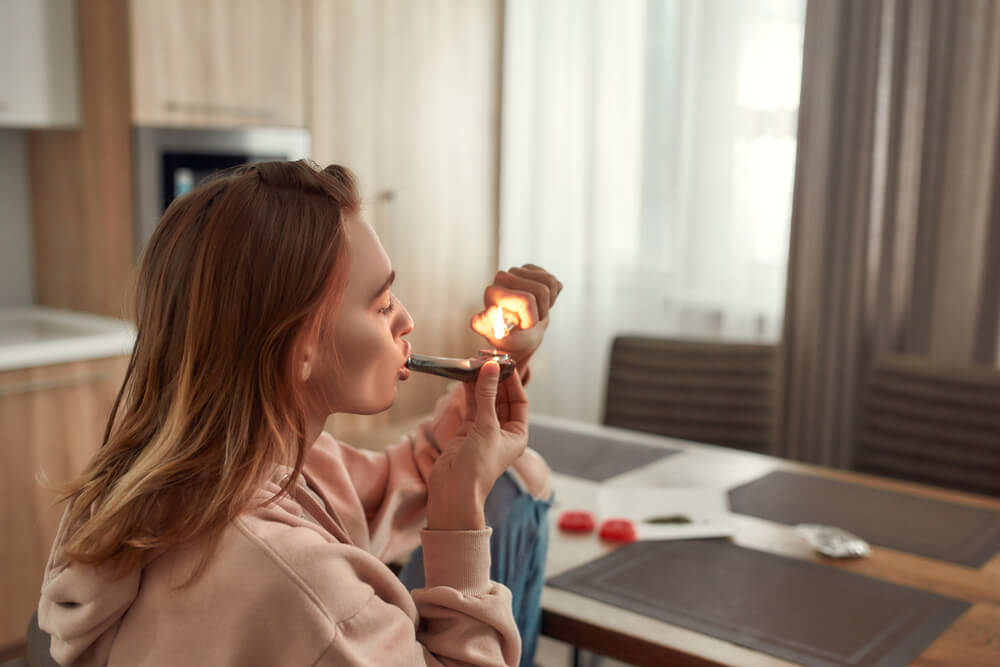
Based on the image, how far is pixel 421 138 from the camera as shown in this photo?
3598 millimetres

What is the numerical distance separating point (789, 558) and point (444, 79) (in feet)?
8.61

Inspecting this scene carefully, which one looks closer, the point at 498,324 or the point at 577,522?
the point at 498,324

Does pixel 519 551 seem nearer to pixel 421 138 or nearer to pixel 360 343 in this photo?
pixel 360 343

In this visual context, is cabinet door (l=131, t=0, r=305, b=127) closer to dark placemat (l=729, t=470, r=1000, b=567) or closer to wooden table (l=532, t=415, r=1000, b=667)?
wooden table (l=532, t=415, r=1000, b=667)

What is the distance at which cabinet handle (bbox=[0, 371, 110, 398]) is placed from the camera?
2.34 meters

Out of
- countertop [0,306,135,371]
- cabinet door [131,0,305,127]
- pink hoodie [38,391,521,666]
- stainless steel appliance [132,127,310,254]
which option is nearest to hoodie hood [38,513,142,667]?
pink hoodie [38,391,521,666]

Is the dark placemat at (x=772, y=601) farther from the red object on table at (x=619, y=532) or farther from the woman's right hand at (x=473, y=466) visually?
the woman's right hand at (x=473, y=466)

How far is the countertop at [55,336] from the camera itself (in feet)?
7.70

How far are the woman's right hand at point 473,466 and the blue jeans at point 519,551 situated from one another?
173mm

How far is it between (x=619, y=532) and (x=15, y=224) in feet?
7.31

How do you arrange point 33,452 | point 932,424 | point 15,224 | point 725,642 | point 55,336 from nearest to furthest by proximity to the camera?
point 725,642 → point 932,424 → point 33,452 → point 55,336 → point 15,224

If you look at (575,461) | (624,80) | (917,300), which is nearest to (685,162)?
(624,80)

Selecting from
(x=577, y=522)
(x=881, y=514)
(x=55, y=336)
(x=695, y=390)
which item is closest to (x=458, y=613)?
(x=577, y=522)

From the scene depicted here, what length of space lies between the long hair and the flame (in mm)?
333
